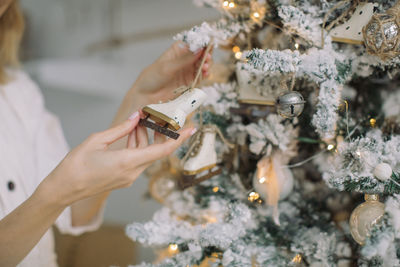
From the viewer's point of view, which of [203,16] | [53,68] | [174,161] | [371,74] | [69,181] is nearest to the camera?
[69,181]

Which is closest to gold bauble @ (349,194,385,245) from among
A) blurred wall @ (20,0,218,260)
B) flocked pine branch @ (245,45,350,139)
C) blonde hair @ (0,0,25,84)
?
flocked pine branch @ (245,45,350,139)

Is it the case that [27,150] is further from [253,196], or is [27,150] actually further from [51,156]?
[253,196]

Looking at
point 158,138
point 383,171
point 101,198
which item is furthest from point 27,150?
point 383,171

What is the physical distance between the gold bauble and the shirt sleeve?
26.8 inches

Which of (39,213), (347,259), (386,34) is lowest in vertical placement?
(347,259)

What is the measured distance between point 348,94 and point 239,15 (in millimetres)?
→ 269

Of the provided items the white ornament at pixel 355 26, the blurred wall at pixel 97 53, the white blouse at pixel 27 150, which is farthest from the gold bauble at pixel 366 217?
the blurred wall at pixel 97 53

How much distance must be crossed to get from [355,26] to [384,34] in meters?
0.07

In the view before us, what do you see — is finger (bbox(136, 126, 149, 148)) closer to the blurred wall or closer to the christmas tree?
the christmas tree

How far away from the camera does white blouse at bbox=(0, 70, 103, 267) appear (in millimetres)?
768

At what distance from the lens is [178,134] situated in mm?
484

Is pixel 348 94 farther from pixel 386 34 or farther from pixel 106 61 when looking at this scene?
pixel 106 61

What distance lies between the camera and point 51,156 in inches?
35.2

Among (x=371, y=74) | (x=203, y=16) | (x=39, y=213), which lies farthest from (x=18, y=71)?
(x=371, y=74)
